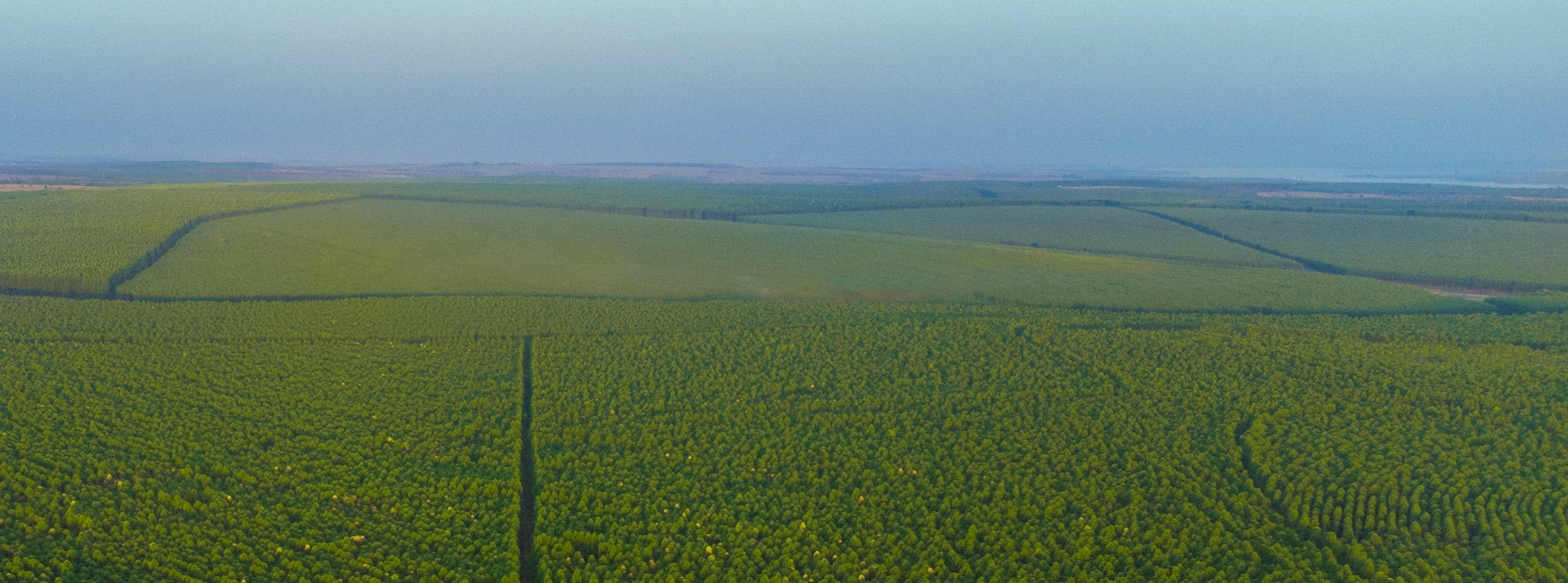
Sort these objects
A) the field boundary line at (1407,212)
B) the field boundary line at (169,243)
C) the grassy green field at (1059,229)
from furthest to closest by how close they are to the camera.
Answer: the field boundary line at (1407,212) < the grassy green field at (1059,229) < the field boundary line at (169,243)

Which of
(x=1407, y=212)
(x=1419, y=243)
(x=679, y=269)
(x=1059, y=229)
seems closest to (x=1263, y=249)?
(x=1419, y=243)

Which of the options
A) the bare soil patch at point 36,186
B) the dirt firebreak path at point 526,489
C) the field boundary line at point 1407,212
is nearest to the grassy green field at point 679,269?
the dirt firebreak path at point 526,489

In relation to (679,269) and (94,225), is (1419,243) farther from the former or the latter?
(94,225)

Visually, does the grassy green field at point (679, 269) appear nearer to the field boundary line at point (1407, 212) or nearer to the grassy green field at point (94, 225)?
the grassy green field at point (94, 225)

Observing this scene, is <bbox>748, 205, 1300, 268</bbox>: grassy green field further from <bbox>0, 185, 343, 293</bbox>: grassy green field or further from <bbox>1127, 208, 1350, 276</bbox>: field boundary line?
<bbox>0, 185, 343, 293</bbox>: grassy green field

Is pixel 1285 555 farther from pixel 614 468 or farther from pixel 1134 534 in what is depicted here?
pixel 614 468

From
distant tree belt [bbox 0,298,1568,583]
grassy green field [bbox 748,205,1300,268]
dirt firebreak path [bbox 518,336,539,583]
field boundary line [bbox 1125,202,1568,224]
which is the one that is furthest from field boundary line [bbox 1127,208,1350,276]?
dirt firebreak path [bbox 518,336,539,583]
